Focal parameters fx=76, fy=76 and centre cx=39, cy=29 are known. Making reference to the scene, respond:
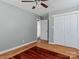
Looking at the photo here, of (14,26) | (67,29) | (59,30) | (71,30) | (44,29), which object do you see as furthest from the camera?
(44,29)

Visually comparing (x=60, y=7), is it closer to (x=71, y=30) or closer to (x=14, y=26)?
(x=71, y=30)

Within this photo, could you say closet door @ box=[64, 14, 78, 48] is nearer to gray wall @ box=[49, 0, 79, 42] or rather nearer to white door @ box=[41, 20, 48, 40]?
gray wall @ box=[49, 0, 79, 42]

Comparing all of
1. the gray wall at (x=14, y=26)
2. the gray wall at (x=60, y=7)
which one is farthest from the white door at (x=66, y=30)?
the gray wall at (x=14, y=26)

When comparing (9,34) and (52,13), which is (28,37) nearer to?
(9,34)

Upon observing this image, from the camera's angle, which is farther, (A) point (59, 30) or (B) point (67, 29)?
(A) point (59, 30)

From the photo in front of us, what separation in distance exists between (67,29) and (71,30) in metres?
0.25

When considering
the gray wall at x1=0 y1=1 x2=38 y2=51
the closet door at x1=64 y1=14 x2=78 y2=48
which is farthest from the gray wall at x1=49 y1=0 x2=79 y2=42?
the gray wall at x1=0 y1=1 x2=38 y2=51

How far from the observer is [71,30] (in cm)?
442

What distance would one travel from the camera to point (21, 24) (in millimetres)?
4773

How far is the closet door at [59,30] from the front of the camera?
4863 mm

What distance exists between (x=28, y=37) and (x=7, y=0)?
279 centimetres

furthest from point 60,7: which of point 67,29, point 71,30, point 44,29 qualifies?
point 44,29

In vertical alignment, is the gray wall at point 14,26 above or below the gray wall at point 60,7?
below

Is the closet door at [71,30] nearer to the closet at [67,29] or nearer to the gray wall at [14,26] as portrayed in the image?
the closet at [67,29]
